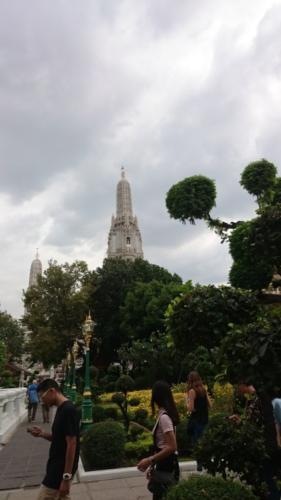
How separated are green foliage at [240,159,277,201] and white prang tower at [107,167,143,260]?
2333 inches

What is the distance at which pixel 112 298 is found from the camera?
141 ft

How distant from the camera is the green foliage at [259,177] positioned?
1934 centimetres

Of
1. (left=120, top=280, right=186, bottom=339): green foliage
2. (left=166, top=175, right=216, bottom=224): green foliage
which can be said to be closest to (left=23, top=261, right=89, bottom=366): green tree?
(left=120, top=280, right=186, bottom=339): green foliage

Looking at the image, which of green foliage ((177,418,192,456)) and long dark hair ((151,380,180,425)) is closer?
long dark hair ((151,380,180,425))

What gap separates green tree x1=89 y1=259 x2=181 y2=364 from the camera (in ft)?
137

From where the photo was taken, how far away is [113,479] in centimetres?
820

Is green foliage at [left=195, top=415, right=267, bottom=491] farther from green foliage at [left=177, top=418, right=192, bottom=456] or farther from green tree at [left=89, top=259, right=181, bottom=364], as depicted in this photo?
green tree at [left=89, top=259, right=181, bottom=364]

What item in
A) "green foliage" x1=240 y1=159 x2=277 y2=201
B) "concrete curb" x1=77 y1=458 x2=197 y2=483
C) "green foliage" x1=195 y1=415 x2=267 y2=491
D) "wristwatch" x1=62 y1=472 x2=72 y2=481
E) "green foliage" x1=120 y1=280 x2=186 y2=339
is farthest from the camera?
"green foliage" x1=120 y1=280 x2=186 y2=339

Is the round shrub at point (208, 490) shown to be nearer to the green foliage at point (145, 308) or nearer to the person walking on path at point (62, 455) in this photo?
the person walking on path at point (62, 455)

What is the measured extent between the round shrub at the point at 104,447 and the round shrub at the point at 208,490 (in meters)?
5.30

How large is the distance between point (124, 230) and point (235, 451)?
77.8m

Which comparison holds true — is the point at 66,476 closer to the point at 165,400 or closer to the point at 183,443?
the point at 165,400

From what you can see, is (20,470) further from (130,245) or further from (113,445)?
(130,245)

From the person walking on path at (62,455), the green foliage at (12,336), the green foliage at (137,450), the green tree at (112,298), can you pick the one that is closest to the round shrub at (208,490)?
the person walking on path at (62,455)
